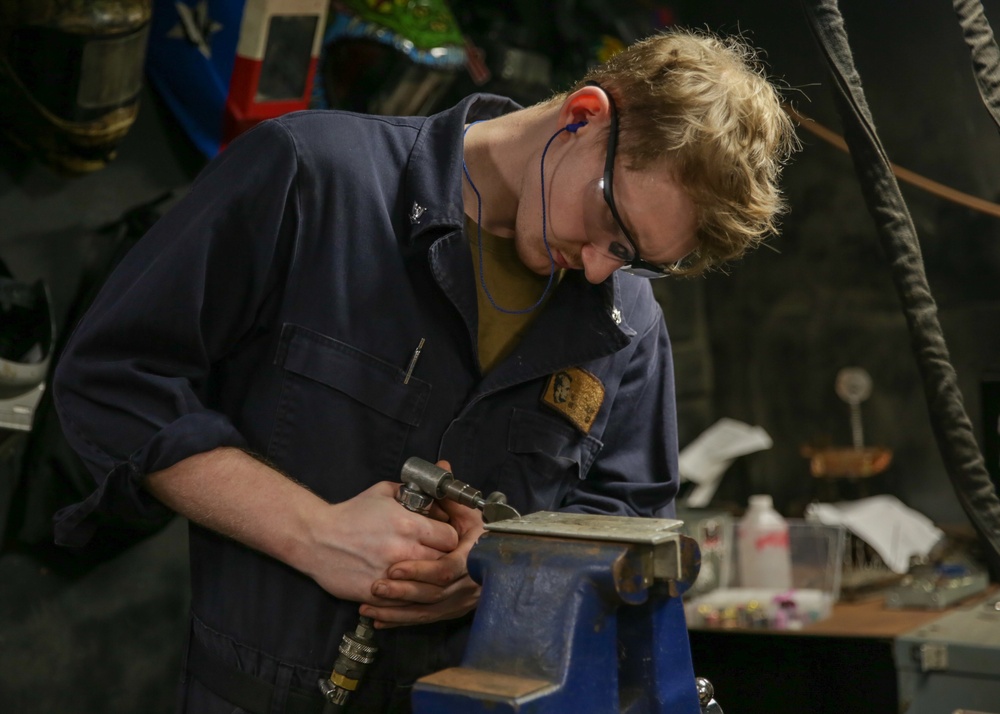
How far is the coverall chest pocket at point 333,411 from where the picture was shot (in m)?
1.33

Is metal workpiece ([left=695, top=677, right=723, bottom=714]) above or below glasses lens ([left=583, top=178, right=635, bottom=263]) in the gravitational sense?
below

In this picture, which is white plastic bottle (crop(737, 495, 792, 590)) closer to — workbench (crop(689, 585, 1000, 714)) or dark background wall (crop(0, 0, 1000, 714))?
workbench (crop(689, 585, 1000, 714))

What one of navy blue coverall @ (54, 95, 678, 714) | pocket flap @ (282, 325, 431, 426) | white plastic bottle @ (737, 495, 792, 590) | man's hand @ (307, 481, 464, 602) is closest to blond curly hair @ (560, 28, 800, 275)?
navy blue coverall @ (54, 95, 678, 714)

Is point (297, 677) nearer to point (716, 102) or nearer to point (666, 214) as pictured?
point (666, 214)

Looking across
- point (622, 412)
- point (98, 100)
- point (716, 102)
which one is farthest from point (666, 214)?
point (98, 100)

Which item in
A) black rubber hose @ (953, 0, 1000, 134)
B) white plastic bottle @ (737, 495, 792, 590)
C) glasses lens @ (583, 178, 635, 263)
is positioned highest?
black rubber hose @ (953, 0, 1000, 134)

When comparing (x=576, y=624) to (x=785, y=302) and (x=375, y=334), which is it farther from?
(x=785, y=302)

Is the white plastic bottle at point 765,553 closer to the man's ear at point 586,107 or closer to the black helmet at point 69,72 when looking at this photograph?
the man's ear at point 586,107

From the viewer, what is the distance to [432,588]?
1253mm

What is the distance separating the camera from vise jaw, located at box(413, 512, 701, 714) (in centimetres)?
89

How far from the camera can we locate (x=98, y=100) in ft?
7.00

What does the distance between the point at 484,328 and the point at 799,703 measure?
1402mm

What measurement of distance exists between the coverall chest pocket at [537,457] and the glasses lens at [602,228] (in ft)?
0.89

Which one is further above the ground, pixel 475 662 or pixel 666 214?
pixel 666 214
